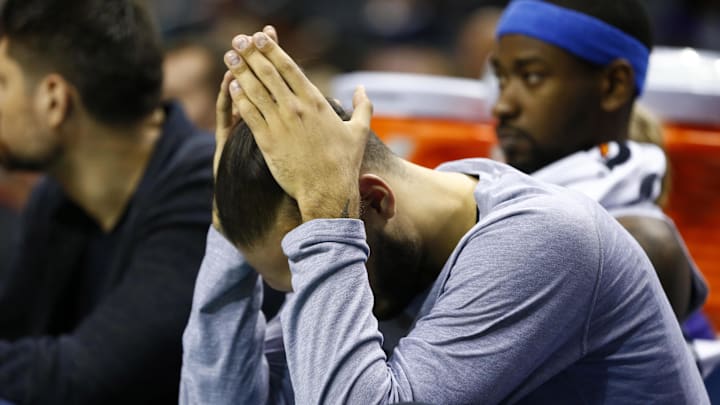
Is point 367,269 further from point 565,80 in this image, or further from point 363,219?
point 565,80

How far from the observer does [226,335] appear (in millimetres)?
1578

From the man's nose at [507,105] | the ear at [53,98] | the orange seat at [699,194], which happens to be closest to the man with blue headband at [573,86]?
the man's nose at [507,105]

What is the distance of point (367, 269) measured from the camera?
1.38 m

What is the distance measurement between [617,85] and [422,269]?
848 mm

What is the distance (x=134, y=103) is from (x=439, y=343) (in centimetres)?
133

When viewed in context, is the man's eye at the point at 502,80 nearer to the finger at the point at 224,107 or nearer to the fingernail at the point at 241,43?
the finger at the point at 224,107

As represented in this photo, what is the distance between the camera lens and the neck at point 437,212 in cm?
140

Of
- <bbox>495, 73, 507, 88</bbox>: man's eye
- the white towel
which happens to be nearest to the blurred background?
<bbox>495, 73, 507, 88</bbox>: man's eye

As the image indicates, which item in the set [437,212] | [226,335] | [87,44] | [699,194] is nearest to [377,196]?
[437,212]

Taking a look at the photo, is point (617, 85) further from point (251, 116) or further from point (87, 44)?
point (87, 44)

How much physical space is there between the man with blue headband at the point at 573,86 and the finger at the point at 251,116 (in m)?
0.82

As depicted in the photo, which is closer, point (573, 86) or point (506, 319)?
point (506, 319)

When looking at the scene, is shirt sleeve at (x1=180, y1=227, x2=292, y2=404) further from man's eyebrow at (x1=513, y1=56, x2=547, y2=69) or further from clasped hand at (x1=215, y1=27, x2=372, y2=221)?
man's eyebrow at (x1=513, y1=56, x2=547, y2=69)

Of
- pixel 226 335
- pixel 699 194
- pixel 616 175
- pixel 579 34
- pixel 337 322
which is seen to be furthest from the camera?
pixel 699 194
